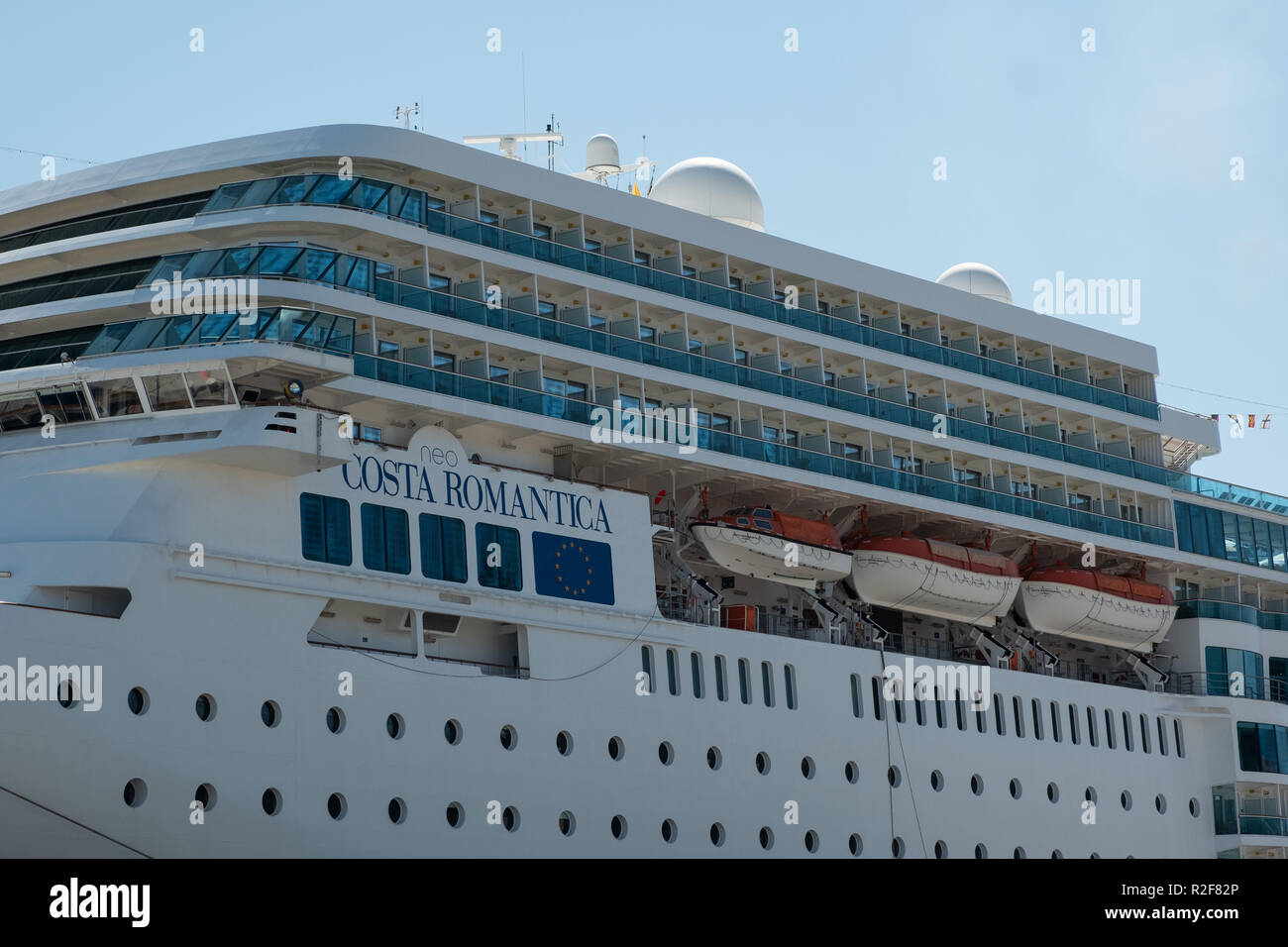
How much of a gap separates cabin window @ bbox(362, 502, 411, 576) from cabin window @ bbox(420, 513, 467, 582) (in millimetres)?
325

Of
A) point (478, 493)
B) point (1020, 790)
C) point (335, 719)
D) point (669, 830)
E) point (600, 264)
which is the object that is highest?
point (600, 264)

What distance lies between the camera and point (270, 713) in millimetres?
25375

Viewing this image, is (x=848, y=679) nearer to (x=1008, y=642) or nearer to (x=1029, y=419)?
(x=1008, y=642)

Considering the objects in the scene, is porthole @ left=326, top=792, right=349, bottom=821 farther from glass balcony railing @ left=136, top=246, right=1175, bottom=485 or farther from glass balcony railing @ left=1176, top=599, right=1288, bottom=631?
glass balcony railing @ left=1176, top=599, right=1288, bottom=631

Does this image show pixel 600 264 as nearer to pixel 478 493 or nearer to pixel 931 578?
pixel 478 493

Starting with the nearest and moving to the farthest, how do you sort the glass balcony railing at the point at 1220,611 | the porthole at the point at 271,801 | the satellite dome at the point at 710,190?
1. the porthole at the point at 271,801
2. the satellite dome at the point at 710,190
3. the glass balcony railing at the point at 1220,611

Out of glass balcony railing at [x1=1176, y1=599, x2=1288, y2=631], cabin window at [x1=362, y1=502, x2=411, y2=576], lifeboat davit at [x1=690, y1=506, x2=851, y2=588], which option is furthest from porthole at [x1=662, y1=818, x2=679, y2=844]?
glass balcony railing at [x1=1176, y1=599, x2=1288, y2=631]

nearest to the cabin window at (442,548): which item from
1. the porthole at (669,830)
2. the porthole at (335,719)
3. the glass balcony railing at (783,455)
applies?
the glass balcony railing at (783,455)

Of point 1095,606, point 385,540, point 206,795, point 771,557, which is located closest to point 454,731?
point 385,540

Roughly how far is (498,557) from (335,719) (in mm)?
4366

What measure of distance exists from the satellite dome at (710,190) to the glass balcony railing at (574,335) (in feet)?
14.9

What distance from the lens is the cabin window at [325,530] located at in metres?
26.9

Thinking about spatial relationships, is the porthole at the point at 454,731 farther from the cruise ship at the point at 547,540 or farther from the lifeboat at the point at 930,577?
the lifeboat at the point at 930,577
